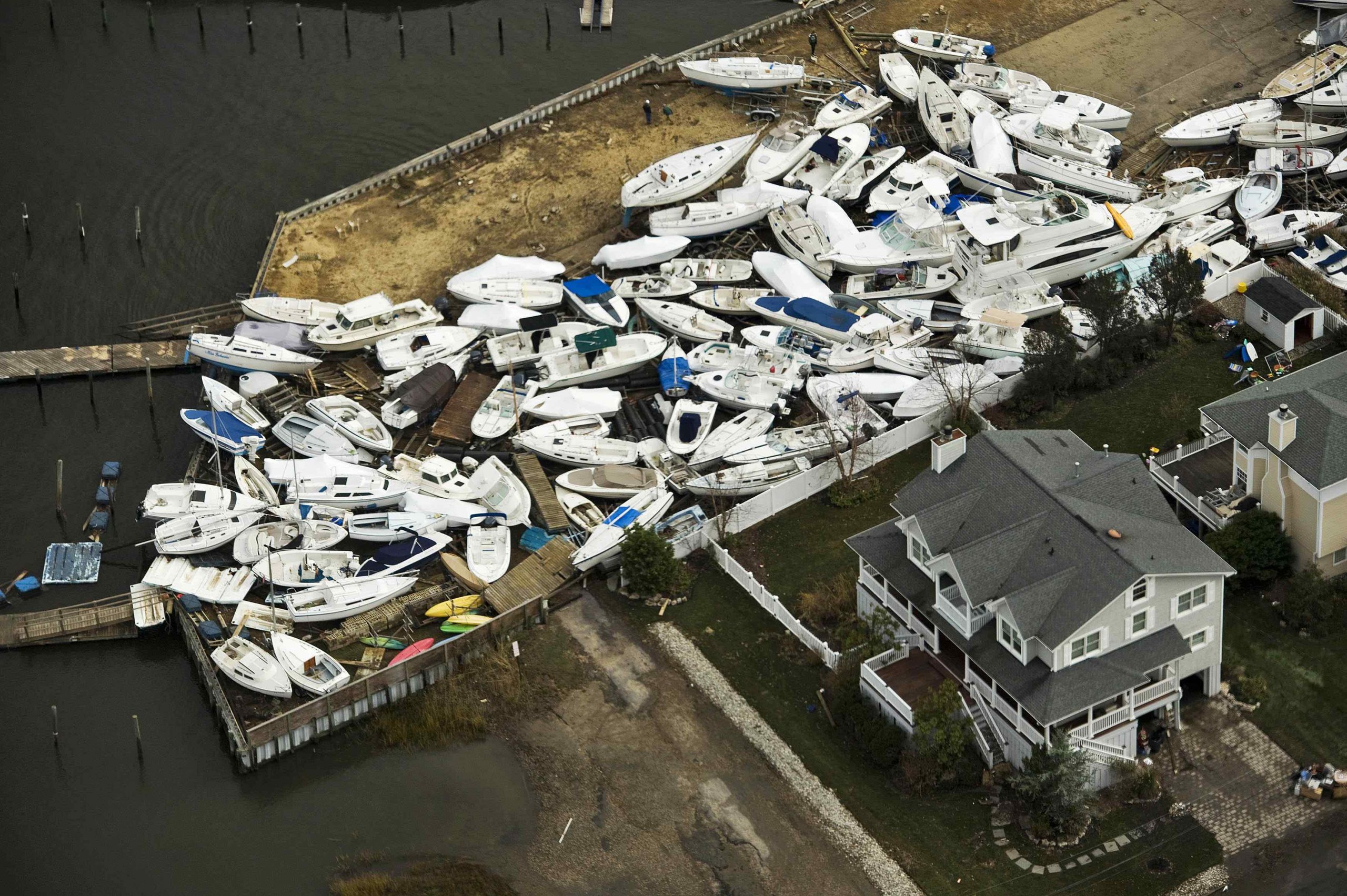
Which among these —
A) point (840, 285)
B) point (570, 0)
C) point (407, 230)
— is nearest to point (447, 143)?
point (407, 230)

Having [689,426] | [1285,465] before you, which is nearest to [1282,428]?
[1285,465]

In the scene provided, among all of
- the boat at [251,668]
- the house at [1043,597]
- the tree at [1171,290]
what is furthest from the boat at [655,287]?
the boat at [251,668]

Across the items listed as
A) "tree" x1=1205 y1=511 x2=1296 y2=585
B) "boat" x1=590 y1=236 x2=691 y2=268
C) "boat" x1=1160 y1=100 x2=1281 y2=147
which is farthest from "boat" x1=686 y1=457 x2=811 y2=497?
"boat" x1=1160 y1=100 x2=1281 y2=147

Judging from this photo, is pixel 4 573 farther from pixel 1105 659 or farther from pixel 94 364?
pixel 1105 659

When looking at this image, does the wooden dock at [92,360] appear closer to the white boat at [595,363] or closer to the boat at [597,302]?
the white boat at [595,363]

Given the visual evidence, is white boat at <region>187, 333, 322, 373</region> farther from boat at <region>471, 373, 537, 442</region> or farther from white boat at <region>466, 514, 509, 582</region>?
white boat at <region>466, 514, 509, 582</region>

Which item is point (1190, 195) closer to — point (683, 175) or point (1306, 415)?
point (683, 175)
